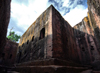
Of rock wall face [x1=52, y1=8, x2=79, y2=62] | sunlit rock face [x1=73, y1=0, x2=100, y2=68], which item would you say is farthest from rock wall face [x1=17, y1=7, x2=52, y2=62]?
sunlit rock face [x1=73, y1=0, x2=100, y2=68]

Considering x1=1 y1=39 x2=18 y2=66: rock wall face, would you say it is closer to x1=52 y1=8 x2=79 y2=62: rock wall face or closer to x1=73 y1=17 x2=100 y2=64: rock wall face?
x1=52 y1=8 x2=79 y2=62: rock wall face

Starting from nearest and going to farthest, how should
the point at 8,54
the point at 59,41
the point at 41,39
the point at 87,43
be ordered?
the point at 59,41
the point at 41,39
the point at 87,43
the point at 8,54

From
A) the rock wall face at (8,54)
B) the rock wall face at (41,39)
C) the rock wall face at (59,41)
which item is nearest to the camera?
the rock wall face at (59,41)

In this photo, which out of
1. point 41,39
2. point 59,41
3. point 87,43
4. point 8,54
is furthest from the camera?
point 8,54

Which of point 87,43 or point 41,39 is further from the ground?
point 41,39

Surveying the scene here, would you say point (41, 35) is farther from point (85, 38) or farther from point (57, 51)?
point (85, 38)

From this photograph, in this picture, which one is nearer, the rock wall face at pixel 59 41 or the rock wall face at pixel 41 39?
the rock wall face at pixel 59 41

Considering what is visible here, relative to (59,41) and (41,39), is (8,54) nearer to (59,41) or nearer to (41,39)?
(41,39)

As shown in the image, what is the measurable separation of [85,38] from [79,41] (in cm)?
67

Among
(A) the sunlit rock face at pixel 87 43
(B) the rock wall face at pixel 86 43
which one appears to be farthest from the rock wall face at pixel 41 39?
(B) the rock wall face at pixel 86 43

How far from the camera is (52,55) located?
3.00 meters

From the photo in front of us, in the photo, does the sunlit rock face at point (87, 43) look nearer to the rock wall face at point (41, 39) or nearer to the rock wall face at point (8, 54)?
the rock wall face at point (41, 39)

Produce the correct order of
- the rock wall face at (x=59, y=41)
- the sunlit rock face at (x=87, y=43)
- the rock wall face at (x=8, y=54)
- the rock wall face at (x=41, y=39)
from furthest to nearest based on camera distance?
the rock wall face at (x=8, y=54), the sunlit rock face at (x=87, y=43), the rock wall face at (x=41, y=39), the rock wall face at (x=59, y=41)

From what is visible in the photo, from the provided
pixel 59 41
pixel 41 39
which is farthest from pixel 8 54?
pixel 59 41
